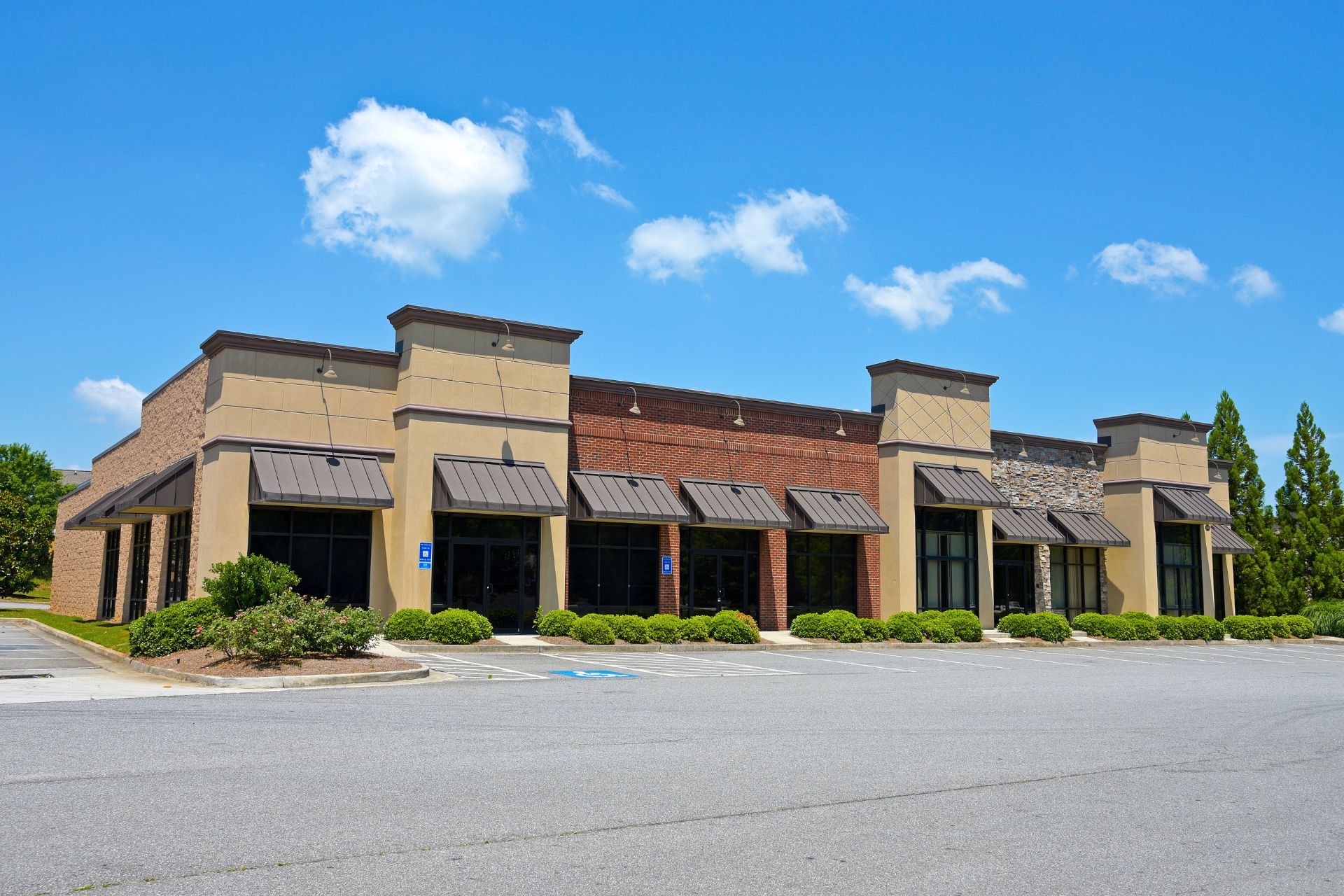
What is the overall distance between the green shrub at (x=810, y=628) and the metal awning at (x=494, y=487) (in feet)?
23.5

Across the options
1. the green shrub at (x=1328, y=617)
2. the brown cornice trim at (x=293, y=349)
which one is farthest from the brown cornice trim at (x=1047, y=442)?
the brown cornice trim at (x=293, y=349)

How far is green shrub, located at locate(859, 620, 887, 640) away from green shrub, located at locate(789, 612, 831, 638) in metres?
1.03

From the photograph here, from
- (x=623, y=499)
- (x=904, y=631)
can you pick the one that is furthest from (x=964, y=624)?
(x=623, y=499)

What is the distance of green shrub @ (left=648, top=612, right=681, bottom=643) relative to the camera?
25719 mm

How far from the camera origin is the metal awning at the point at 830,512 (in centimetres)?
3093

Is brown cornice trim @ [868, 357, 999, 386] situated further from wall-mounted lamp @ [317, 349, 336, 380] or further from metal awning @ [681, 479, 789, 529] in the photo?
wall-mounted lamp @ [317, 349, 336, 380]

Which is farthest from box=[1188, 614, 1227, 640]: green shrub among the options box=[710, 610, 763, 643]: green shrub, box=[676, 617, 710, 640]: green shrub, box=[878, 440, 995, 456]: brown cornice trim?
box=[676, 617, 710, 640]: green shrub

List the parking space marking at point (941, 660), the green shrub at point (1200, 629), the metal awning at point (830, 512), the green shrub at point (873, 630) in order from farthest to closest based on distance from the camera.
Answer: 1. the green shrub at point (1200, 629)
2. the metal awning at point (830, 512)
3. the green shrub at point (873, 630)
4. the parking space marking at point (941, 660)

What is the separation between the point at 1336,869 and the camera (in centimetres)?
668

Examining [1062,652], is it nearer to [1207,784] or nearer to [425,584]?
[425,584]

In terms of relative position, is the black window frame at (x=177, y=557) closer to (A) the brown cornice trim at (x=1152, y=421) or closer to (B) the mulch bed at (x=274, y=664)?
(B) the mulch bed at (x=274, y=664)

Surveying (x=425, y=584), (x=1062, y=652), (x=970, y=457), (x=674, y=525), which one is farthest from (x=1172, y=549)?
(x=425, y=584)

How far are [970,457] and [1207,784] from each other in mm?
26553

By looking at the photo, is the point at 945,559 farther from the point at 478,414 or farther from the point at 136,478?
the point at 136,478
